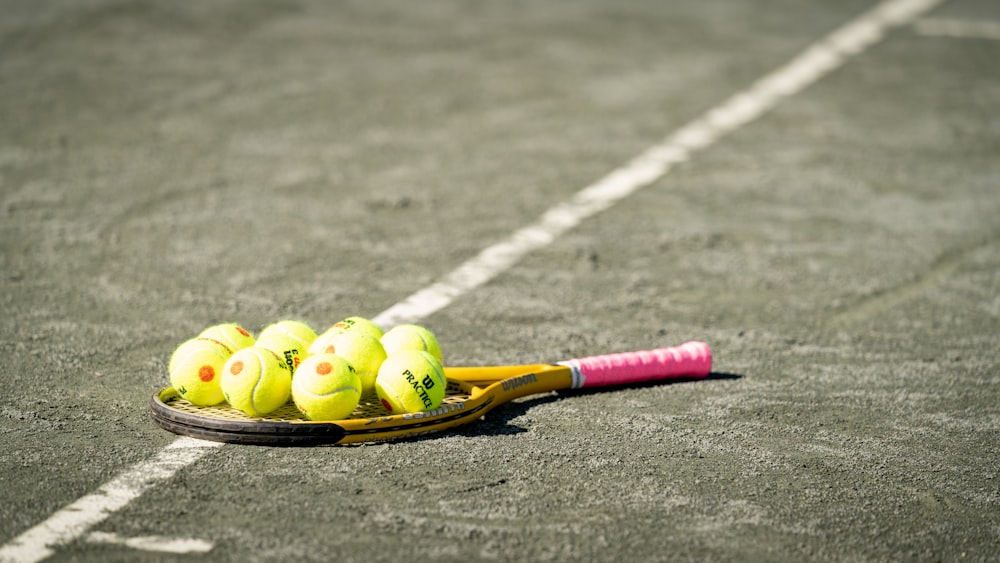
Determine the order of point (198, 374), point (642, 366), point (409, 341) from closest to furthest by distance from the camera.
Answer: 1. point (198, 374)
2. point (409, 341)
3. point (642, 366)

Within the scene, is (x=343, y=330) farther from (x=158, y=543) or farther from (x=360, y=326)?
(x=158, y=543)

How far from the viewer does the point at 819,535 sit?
4.68 meters

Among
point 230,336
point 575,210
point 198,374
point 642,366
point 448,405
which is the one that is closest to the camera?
point 198,374

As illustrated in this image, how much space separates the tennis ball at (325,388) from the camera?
5.13 metres

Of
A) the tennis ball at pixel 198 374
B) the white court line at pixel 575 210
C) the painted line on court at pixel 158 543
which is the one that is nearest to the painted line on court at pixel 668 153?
the white court line at pixel 575 210

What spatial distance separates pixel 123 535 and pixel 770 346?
376 centimetres

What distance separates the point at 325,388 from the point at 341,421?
164mm

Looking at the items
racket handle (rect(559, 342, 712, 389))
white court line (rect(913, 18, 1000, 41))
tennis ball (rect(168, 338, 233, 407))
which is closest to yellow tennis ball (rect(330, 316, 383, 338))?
tennis ball (rect(168, 338, 233, 407))

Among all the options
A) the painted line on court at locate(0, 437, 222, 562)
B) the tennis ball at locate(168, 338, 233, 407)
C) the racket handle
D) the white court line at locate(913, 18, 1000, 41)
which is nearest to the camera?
the painted line on court at locate(0, 437, 222, 562)

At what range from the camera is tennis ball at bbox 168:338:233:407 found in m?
5.26

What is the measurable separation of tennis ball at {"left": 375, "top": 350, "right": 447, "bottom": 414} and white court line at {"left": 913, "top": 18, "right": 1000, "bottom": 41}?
12.0m

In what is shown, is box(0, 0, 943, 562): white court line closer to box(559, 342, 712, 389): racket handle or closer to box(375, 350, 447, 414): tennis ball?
box(375, 350, 447, 414): tennis ball

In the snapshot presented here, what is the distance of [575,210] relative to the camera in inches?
364

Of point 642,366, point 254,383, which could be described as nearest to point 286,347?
point 254,383
